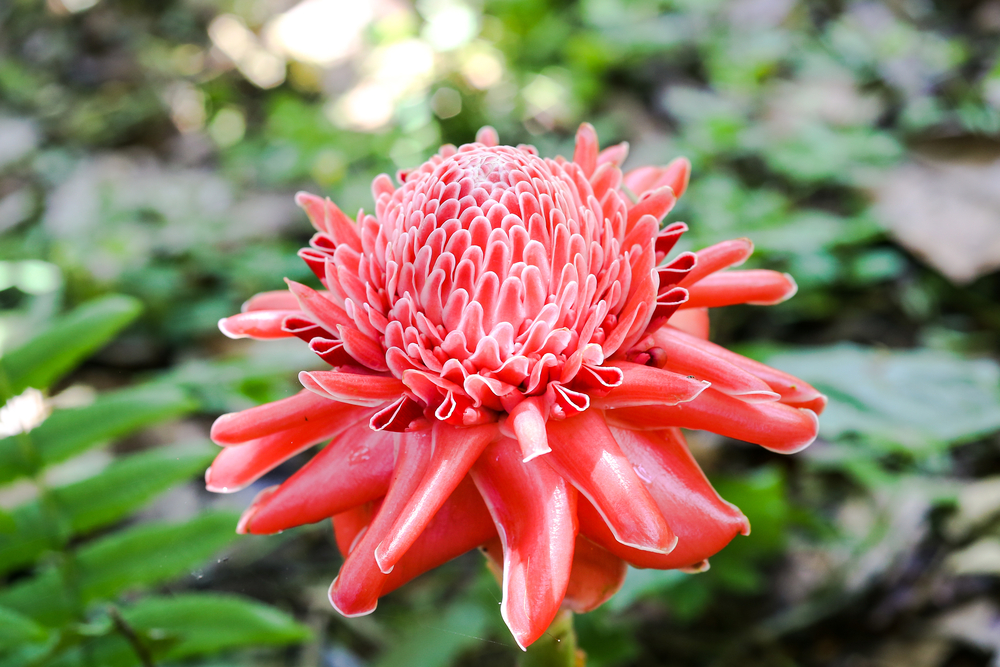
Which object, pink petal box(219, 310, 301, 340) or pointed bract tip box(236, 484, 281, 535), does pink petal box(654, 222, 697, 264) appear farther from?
pointed bract tip box(236, 484, 281, 535)

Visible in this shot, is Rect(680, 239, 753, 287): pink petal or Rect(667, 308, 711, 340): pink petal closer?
Rect(680, 239, 753, 287): pink petal

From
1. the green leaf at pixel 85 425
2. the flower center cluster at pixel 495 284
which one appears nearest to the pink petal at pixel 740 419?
the flower center cluster at pixel 495 284

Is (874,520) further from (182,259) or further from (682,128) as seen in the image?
(182,259)

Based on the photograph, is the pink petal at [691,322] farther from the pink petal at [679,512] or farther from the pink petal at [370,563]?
the pink petal at [370,563]

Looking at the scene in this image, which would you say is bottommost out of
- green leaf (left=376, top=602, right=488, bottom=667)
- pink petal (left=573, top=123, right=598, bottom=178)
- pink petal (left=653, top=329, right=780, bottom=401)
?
green leaf (left=376, top=602, right=488, bottom=667)

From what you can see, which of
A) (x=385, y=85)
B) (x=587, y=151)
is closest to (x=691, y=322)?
(x=587, y=151)

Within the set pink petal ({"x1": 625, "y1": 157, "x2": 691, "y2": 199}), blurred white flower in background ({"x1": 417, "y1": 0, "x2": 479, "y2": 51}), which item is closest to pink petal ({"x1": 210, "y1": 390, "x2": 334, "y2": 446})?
pink petal ({"x1": 625, "y1": 157, "x2": 691, "y2": 199})
